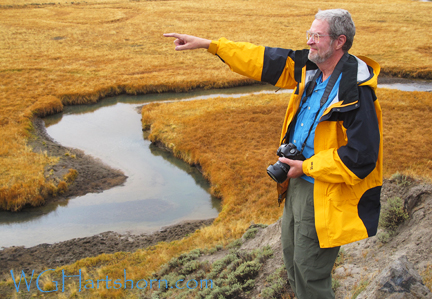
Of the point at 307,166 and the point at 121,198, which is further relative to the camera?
the point at 121,198

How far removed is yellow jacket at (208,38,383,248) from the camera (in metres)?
3.04

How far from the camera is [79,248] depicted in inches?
427

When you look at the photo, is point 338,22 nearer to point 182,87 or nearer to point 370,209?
point 370,209

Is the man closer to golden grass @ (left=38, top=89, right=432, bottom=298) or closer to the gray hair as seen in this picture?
the gray hair

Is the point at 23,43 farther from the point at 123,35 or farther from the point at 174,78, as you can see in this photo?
the point at 174,78

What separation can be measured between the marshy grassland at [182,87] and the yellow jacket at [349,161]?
566cm

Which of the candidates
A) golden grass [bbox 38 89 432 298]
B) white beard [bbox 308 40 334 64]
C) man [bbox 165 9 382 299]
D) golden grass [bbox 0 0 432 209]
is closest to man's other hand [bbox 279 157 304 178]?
man [bbox 165 9 382 299]

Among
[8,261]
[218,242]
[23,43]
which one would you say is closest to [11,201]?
[8,261]

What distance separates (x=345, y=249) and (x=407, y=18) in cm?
6117

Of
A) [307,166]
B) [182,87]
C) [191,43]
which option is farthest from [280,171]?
[182,87]

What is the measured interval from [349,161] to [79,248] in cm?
1016

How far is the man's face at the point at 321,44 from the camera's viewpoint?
10.7 feet

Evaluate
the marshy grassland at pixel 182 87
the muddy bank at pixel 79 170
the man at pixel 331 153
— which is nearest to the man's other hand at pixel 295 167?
the man at pixel 331 153

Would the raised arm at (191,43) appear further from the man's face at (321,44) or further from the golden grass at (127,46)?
the golden grass at (127,46)
